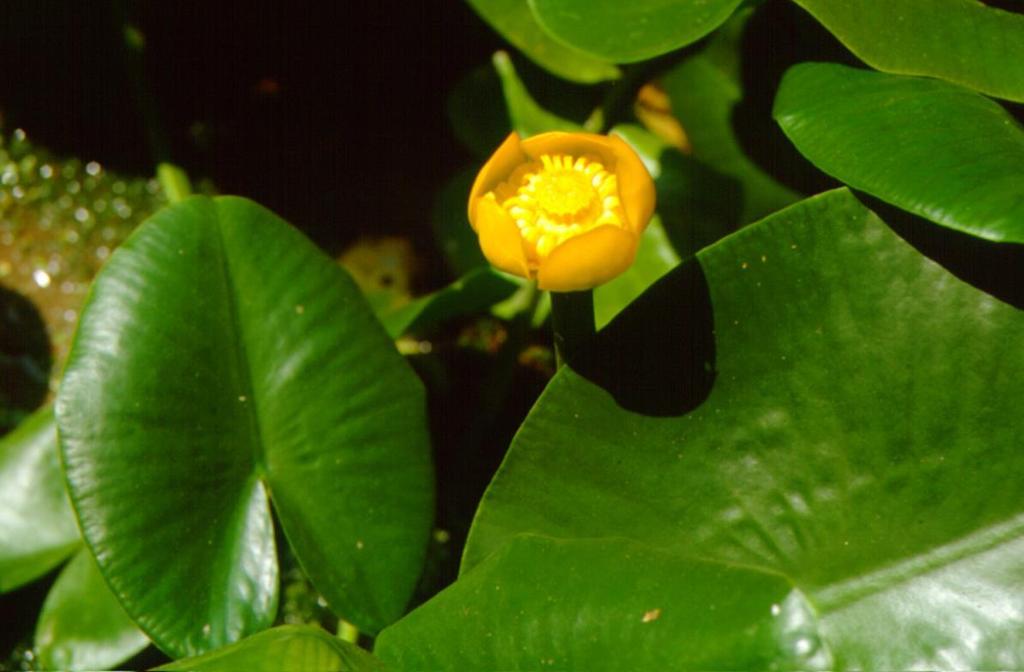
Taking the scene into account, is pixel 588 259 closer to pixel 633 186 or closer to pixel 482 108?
pixel 633 186

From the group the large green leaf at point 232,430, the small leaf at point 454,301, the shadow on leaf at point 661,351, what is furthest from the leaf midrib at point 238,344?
the shadow on leaf at point 661,351

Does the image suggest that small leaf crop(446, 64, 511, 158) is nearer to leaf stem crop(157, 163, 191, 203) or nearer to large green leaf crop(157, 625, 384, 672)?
leaf stem crop(157, 163, 191, 203)

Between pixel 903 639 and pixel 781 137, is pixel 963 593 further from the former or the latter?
pixel 781 137

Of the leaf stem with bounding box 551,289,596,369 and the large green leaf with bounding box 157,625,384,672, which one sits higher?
the leaf stem with bounding box 551,289,596,369

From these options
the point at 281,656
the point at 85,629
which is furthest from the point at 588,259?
the point at 85,629

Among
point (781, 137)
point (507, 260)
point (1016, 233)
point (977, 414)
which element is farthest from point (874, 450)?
point (781, 137)

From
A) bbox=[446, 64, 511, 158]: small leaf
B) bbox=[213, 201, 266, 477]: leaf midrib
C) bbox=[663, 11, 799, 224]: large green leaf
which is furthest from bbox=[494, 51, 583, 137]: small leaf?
bbox=[213, 201, 266, 477]: leaf midrib

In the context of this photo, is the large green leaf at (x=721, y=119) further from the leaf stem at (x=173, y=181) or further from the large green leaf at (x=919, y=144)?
the leaf stem at (x=173, y=181)
